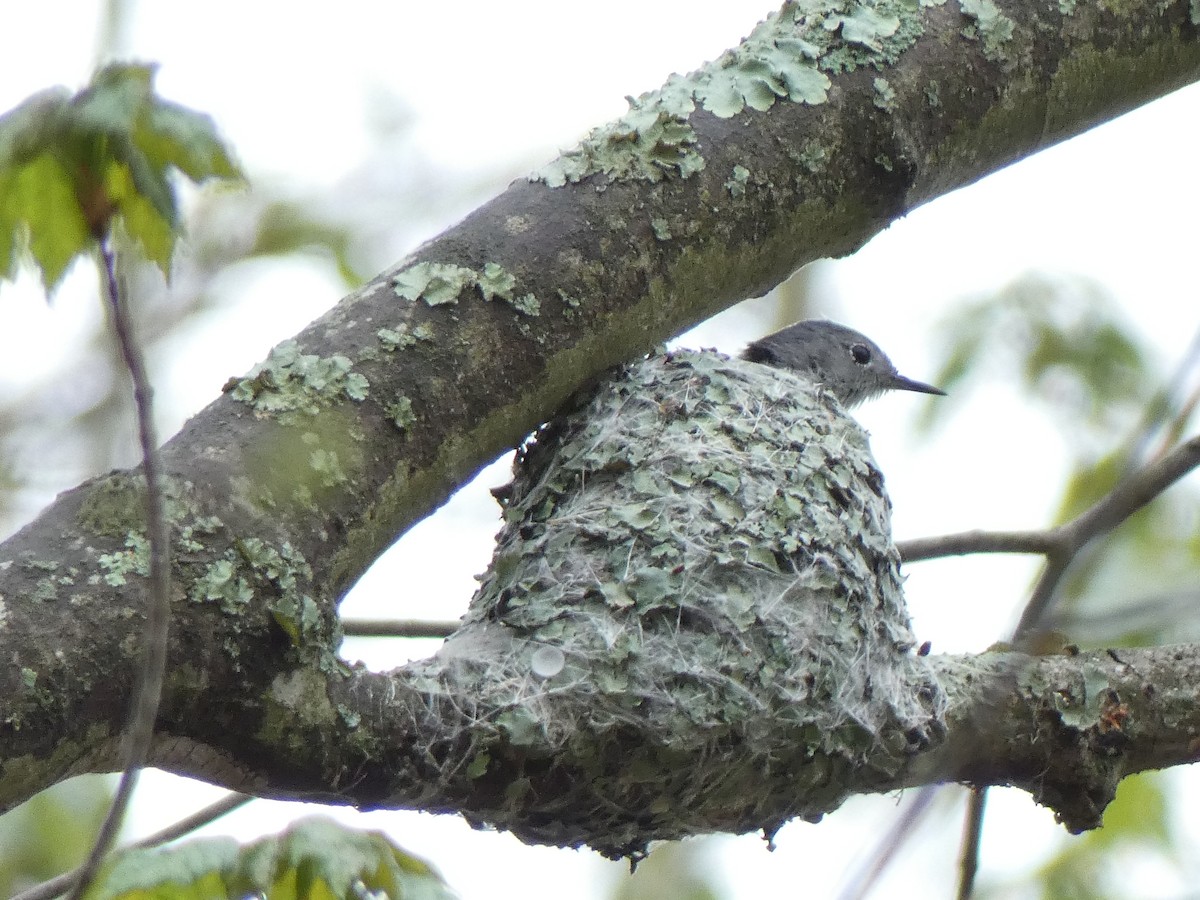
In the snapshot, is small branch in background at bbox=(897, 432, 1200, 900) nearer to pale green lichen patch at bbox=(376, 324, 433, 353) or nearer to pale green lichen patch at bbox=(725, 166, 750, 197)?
pale green lichen patch at bbox=(725, 166, 750, 197)

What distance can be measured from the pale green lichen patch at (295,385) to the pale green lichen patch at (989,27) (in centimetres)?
157

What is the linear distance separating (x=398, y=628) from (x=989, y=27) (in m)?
1.95

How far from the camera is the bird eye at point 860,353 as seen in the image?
457 cm

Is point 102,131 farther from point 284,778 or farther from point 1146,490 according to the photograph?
point 1146,490

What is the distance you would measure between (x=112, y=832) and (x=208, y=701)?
60 cm

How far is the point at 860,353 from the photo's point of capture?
4.60m

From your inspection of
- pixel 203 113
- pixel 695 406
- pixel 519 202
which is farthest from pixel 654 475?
pixel 203 113

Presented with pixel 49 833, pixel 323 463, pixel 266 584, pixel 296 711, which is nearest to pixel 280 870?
pixel 296 711

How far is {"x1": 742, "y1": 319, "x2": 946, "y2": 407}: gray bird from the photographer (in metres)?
4.31

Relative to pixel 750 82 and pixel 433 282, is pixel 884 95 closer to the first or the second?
pixel 750 82

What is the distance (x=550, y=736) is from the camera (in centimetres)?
234

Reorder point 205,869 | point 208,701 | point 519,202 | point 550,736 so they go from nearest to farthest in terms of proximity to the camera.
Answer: point 205,869 → point 208,701 → point 550,736 → point 519,202

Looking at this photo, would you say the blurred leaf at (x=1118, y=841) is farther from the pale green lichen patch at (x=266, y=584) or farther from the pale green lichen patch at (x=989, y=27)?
the pale green lichen patch at (x=266, y=584)

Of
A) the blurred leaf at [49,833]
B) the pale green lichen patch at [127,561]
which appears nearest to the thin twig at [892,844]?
the pale green lichen patch at [127,561]
